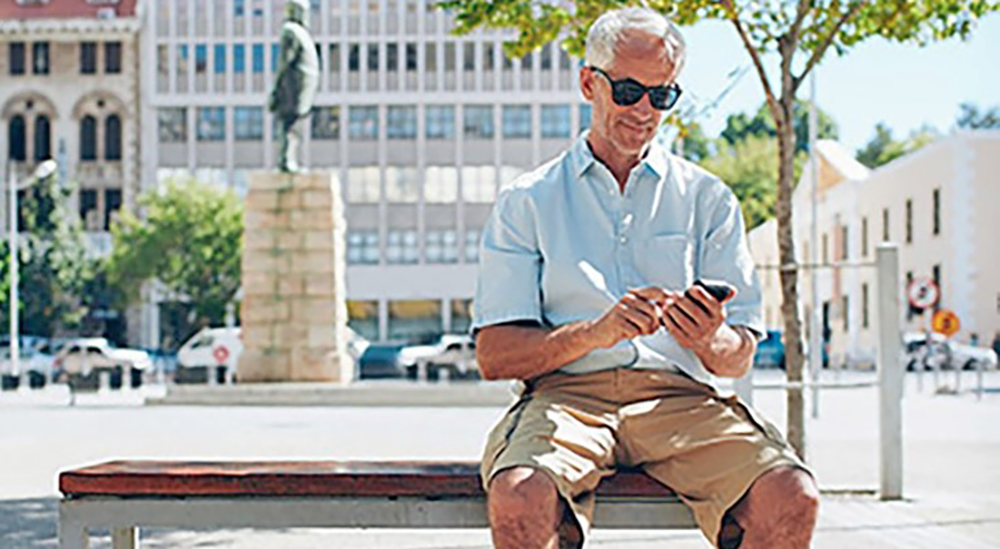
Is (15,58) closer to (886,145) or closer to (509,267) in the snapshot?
(886,145)

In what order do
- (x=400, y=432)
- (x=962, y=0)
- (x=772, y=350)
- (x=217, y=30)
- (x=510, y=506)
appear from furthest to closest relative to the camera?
(x=217, y=30)
(x=772, y=350)
(x=400, y=432)
(x=962, y=0)
(x=510, y=506)

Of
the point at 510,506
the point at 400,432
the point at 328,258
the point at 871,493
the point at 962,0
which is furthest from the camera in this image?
the point at 328,258

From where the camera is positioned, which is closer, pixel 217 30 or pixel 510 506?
pixel 510 506

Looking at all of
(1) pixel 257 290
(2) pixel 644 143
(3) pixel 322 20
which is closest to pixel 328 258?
(1) pixel 257 290

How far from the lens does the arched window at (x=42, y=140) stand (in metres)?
71.4

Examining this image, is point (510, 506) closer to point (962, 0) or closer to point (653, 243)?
point (653, 243)

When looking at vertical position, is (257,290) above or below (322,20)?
below

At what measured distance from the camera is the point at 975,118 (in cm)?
10600

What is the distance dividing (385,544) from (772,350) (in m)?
42.6

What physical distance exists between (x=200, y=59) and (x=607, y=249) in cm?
6883

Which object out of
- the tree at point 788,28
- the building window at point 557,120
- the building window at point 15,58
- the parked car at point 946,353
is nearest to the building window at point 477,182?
the building window at point 557,120

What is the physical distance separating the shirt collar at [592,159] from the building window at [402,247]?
66713 millimetres

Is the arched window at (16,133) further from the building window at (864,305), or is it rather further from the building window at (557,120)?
the building window at (864,305)

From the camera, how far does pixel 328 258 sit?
3100 cm
